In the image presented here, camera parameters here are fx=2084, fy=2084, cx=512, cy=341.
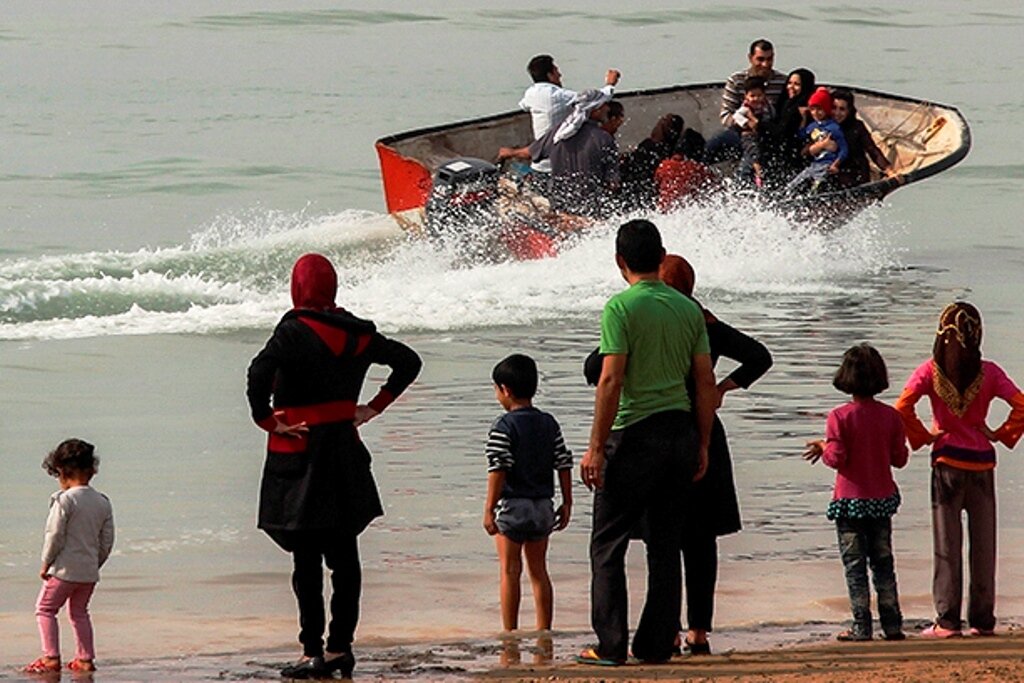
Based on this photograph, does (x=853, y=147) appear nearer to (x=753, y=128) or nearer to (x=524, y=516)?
(x=753, y=128)

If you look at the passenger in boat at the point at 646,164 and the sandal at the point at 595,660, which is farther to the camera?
the passenger in boat at the point at 646,164

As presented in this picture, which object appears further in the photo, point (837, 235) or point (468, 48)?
point (468, 48)

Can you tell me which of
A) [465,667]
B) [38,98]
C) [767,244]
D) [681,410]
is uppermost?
[38,98]

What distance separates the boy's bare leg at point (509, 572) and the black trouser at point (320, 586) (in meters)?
0.75

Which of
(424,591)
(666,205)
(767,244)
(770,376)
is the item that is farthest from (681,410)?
(767,244)

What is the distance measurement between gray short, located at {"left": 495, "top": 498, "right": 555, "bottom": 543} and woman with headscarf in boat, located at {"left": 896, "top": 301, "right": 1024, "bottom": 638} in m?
1.31

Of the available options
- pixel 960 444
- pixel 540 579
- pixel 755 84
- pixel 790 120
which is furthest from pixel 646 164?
pixel 960 444

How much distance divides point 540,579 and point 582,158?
944 cm

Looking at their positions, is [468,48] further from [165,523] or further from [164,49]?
[165,523]

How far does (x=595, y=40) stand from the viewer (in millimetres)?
62188

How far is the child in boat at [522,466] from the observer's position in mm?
7406

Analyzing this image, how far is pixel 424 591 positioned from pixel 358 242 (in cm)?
1542

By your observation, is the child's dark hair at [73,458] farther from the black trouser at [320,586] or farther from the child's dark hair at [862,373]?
the child's dark hair at [862,373]

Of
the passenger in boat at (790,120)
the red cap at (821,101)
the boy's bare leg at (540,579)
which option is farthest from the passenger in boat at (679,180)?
the boy's bare leg at (540,579)
